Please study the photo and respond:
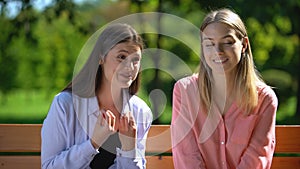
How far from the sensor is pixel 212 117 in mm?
2662

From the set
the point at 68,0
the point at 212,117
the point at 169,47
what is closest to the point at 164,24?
the point at 169,47

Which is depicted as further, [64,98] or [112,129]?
[64,98]

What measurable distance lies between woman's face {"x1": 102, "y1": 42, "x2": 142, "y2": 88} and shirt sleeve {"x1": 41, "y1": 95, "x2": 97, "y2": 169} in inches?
9.1

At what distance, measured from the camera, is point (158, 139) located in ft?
9.62

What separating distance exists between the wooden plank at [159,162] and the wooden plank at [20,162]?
57 cm

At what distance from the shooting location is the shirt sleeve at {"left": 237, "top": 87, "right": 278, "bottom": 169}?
8.48 feet

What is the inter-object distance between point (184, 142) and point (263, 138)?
362 mm

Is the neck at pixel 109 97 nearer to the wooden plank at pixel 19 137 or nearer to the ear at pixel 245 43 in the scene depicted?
the wooden plank at pixel 19 137

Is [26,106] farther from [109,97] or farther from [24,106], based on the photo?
[109,97]

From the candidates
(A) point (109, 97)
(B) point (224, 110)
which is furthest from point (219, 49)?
(A) point (109, 97)

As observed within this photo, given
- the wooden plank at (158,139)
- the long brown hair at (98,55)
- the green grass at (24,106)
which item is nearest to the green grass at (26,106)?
the green grass at (24,106)

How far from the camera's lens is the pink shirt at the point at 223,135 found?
→ 8.57ft

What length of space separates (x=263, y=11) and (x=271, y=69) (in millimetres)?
732

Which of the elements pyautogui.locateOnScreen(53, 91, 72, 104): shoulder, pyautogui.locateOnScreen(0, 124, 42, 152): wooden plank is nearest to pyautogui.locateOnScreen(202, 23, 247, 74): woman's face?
pyautogui.locateOnScreen(53, 91, 72, 104): shoulder
